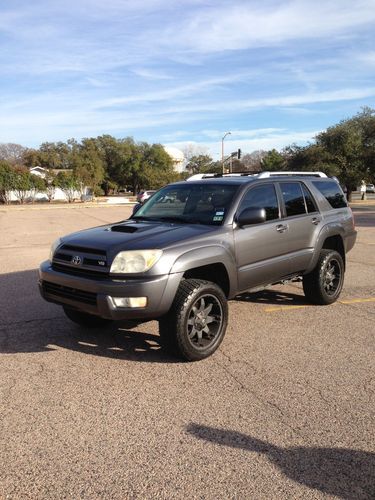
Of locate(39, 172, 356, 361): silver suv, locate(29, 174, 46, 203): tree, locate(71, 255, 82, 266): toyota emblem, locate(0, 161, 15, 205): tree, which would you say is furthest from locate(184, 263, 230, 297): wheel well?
locate(29, 174, 46, 203): tree

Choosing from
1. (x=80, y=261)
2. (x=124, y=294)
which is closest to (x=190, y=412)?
(x=124, y=294)

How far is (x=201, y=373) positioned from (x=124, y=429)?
3.62ft

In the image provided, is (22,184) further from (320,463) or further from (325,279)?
(320,463)

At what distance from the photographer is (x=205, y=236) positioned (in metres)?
4.61

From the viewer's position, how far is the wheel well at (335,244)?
6723 millimetres

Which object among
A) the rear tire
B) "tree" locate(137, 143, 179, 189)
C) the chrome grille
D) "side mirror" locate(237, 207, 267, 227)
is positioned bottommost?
the rear tire

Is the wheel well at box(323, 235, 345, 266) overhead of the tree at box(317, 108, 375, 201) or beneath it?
beneath

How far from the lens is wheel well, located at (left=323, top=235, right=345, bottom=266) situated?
672 centimetres

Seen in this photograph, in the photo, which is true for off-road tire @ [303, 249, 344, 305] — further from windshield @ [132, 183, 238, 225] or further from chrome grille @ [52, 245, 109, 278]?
chrome grille @ [52, 245, 109, 278]

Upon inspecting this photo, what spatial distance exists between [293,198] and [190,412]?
344 cm

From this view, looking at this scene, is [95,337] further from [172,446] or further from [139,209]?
→ [172,446]

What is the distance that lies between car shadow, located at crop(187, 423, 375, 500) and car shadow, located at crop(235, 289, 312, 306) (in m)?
3.55

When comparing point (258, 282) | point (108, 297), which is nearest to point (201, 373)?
point (108, 297)

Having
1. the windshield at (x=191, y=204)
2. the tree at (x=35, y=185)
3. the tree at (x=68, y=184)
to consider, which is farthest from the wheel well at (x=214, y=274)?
the tree at (x=68, y=184)
